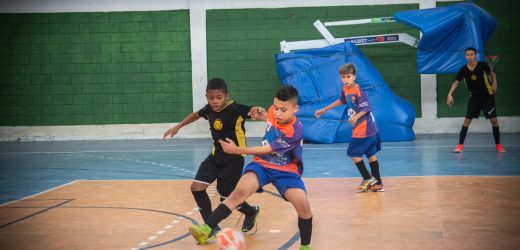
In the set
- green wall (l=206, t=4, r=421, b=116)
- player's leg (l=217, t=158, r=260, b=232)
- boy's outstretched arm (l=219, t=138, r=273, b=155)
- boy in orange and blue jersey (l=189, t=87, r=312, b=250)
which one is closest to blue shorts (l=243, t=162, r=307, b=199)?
boy in orange and blue jersey (l=189, t=87, r=312, b=250)

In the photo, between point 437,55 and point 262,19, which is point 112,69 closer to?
point 262,19

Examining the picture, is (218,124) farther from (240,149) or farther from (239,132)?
(240,149)

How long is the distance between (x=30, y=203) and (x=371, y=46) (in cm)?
1162

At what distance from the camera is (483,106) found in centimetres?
1255

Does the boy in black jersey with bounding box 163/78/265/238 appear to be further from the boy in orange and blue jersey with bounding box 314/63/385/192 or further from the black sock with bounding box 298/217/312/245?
the boy in orange and blue jersey with bounding box 314/63/385/192

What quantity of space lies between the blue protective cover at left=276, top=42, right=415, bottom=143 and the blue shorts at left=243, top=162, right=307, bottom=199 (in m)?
9.96

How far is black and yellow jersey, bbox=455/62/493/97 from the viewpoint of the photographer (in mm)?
12430

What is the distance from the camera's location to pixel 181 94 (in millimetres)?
18531

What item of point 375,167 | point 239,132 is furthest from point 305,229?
point 375,167

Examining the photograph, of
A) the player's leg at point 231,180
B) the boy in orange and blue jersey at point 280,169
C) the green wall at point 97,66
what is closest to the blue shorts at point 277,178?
the boy in orange and blue jersey at point 280,169

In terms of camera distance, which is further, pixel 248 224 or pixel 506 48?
pixel 506 48

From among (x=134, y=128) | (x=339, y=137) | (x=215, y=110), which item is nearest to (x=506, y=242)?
(x=215, y=110)

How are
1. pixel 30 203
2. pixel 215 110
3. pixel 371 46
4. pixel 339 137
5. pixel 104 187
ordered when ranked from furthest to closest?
1. pixel 371 46
2. pixel 339 137
3. pixel 104 187
4. pixel 30 203
5. pixel 215 110

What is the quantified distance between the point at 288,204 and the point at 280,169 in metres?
2.35
